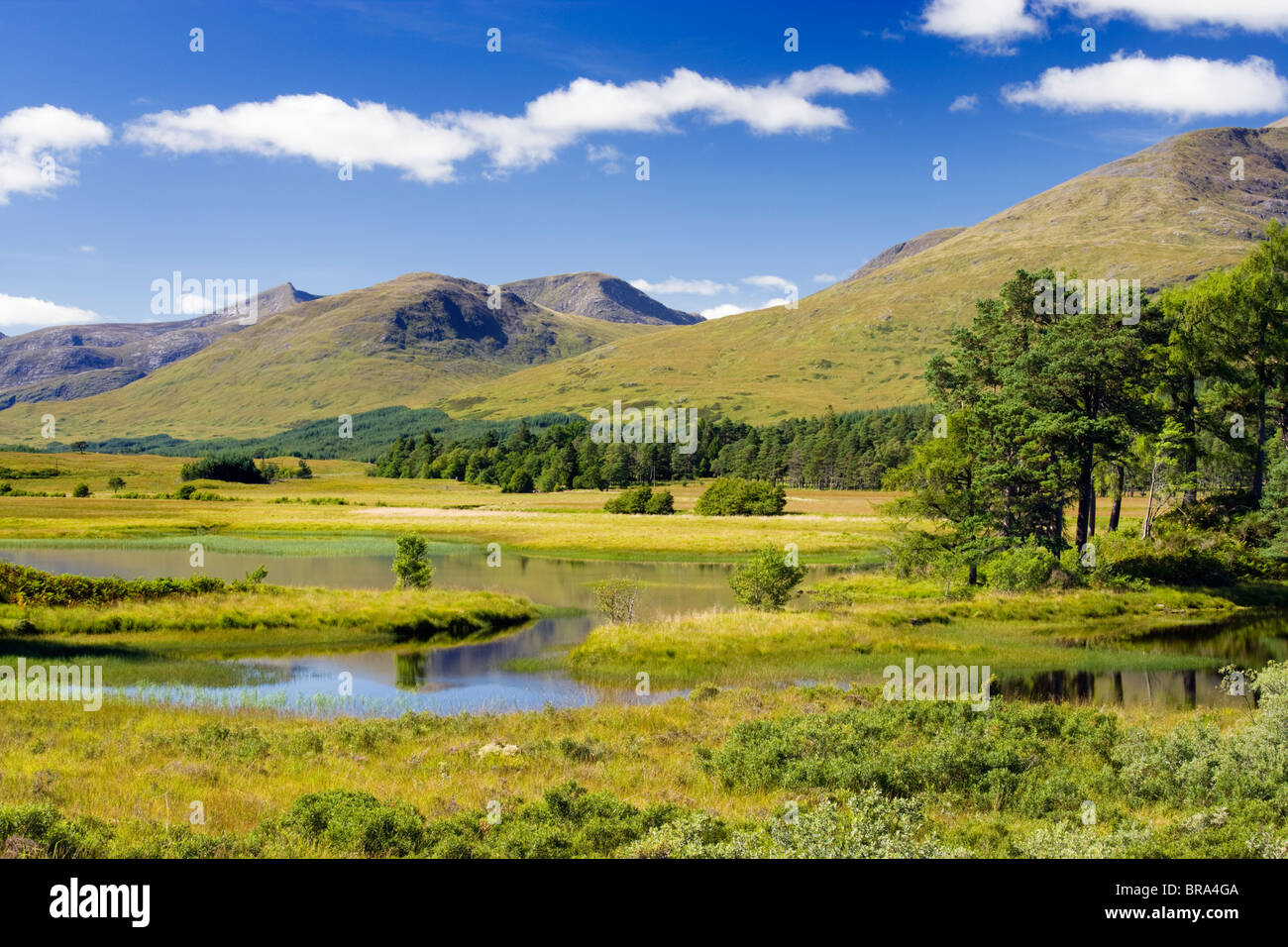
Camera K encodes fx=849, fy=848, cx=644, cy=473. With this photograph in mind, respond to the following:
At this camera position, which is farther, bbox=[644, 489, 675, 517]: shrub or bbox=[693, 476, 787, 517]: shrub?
bbox=[644, 489, 675, 517]: shrub

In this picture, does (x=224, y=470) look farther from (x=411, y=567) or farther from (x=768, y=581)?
(x=768, y=581)

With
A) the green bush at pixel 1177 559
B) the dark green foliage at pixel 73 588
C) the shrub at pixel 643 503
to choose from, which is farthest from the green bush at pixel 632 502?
the dark green foliage at pixel 73 588

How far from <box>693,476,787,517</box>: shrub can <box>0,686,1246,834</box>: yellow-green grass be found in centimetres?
8620

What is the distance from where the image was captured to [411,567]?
48.2 meters

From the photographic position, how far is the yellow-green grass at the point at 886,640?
3388 cm

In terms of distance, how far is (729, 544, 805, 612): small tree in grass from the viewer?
146ft

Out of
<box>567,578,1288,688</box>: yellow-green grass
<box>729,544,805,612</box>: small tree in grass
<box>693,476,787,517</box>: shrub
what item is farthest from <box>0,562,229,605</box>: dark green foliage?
<box>693,476,787,517</box>: shrub

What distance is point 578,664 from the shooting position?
34438mm

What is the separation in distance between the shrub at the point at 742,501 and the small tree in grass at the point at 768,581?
6569 centimetres

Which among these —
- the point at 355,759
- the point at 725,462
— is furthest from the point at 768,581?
the point at 725,462

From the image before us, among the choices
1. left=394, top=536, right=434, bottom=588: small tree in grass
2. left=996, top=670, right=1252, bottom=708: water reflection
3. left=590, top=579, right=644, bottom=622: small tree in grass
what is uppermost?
left=394, top=536, right=434, bottom=588: small tree in grass

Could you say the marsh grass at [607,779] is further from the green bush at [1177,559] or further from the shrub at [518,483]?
the shrub at [518,483]

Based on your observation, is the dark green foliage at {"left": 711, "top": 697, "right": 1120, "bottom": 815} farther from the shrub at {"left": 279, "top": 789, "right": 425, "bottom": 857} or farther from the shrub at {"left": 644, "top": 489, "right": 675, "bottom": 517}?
the shrub at {"left": 644, "top": 489, "right": 675, "bottom": 517}

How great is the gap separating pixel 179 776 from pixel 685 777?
9949 mm
